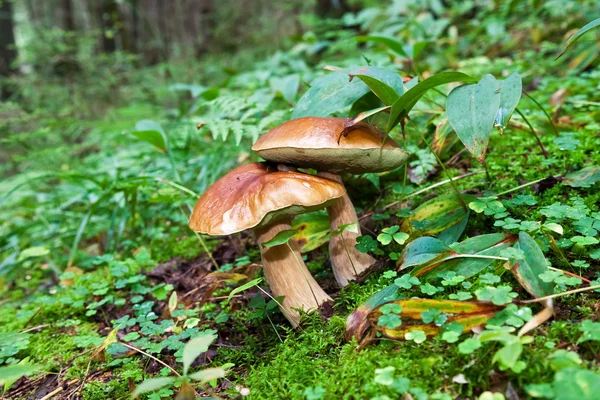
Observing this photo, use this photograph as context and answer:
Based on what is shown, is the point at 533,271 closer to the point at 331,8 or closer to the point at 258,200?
the point at 258,200

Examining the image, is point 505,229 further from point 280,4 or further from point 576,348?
point 280,4

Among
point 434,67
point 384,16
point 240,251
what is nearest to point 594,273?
point 240,251

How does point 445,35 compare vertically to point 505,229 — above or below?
above

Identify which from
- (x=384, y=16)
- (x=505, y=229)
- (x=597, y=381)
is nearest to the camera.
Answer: (x=597, y=381)

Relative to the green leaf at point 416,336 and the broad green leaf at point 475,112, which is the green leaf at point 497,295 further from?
the broad green leaf at point 475,112

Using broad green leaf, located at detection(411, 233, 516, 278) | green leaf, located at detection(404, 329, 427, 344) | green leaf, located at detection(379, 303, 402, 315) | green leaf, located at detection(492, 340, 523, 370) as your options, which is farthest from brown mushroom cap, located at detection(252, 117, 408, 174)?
green leaf, located at detection(492, 340, 523, 370)
